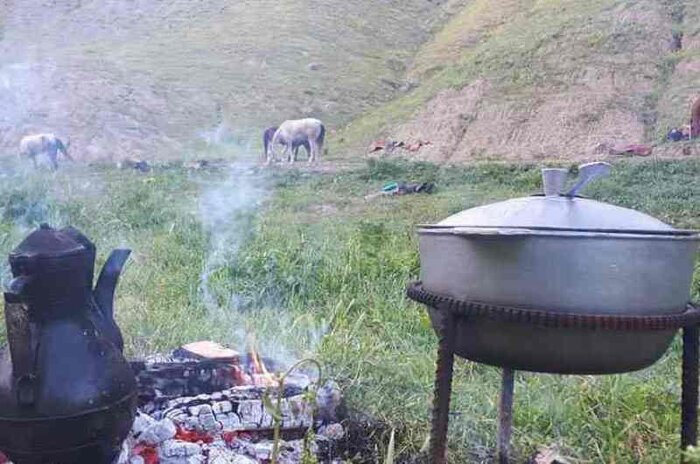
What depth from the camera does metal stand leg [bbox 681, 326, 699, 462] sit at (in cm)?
215

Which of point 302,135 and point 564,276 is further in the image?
point 302,135

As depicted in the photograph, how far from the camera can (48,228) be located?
2393mm

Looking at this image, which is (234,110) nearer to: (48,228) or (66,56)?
(66,56)

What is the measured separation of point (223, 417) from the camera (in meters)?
3.09

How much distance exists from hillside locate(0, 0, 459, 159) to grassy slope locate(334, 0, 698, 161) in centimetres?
384

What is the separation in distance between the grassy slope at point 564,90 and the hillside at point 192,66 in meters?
3.84

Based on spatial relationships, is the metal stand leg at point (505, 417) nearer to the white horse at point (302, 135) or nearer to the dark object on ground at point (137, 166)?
the dark object on ground at point (137, 166)

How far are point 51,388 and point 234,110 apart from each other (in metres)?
25.5

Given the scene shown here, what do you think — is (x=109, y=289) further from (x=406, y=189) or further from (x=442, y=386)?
(x=406, y=189)

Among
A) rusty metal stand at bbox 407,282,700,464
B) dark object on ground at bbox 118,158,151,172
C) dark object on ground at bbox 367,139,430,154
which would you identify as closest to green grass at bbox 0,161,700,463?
rusty metal stand at bbox 407,282,700,464

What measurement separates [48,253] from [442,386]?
122cm

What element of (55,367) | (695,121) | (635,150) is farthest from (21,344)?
(695,121)

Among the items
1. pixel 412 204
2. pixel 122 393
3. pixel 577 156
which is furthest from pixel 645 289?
pixel 577 156

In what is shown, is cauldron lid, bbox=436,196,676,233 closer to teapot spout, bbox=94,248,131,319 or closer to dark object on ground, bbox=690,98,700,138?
teapot spout, bbox=94,248,131,319
